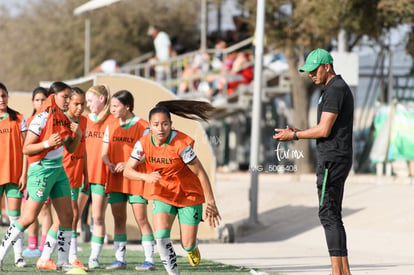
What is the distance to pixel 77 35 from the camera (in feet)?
164

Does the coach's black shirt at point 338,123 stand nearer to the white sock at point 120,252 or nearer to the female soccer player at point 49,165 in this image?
the female soccer player at point 49,165

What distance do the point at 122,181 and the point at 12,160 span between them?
4.15 ft

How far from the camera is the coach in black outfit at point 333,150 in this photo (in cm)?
832

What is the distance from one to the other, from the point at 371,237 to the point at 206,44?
2617cm

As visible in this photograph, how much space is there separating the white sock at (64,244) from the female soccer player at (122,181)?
0.63 metres

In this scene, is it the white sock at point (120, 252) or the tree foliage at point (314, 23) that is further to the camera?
the tree foliage at point (314, 23)

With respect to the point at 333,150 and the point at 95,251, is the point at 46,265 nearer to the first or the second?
the point at 95,251

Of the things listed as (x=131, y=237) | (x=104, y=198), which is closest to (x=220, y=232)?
(x=131, y=237)

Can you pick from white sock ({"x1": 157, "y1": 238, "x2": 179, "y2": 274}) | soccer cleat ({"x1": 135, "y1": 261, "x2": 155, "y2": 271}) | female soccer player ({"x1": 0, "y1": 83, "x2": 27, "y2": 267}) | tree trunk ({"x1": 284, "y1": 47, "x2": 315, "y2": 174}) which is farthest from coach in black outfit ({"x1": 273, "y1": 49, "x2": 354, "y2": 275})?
tree trunk ({"x1": 284, "y1": 47, "x2": 315, "y2": 174})

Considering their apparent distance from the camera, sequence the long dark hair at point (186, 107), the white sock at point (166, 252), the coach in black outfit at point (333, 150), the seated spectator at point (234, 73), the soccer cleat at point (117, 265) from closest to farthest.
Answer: the coach in black outfit at point (333, 150), the white sock at point (166, 252), the long dark hair at point (186, 107), the soccer cleat at point (117, 265), the seated spectator at point (234, 73)

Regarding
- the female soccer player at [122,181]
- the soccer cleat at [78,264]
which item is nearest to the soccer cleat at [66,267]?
the soccer cleat at [78,264]

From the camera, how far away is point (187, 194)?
8.58 metres

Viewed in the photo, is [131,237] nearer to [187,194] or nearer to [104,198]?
[104,198]

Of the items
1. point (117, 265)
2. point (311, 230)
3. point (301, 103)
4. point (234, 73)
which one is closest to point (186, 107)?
point (117, 265)
